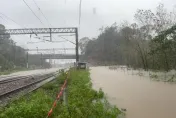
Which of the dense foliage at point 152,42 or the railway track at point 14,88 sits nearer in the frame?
the railway track at point 14,88

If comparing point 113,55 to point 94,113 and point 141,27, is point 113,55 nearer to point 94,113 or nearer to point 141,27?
point 141,27

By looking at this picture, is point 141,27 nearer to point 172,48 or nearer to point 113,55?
point 172,48

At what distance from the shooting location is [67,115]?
8.60 meters

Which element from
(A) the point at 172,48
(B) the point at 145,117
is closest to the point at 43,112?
(B) the point at 145,117

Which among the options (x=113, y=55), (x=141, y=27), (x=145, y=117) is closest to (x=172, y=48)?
(x=141, y=27)

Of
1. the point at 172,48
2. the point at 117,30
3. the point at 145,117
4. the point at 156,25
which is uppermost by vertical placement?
the point at 117,30

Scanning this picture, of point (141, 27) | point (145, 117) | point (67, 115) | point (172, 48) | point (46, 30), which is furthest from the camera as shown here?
point (46, 30)

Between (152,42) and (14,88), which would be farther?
(152,42)

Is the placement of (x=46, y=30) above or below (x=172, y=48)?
above

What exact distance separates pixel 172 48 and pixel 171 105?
18.5 metres

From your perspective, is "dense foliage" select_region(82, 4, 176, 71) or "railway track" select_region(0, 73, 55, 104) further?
"dense foliage" select_region(82, 4, 176, 71)

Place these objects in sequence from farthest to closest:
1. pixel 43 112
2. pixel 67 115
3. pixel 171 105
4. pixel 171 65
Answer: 1. pixel 171 65
2. pixel 171 105
3. pixel 43 112
4. pixel 67 115

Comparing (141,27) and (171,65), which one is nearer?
(171,65)

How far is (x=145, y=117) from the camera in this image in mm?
9812
